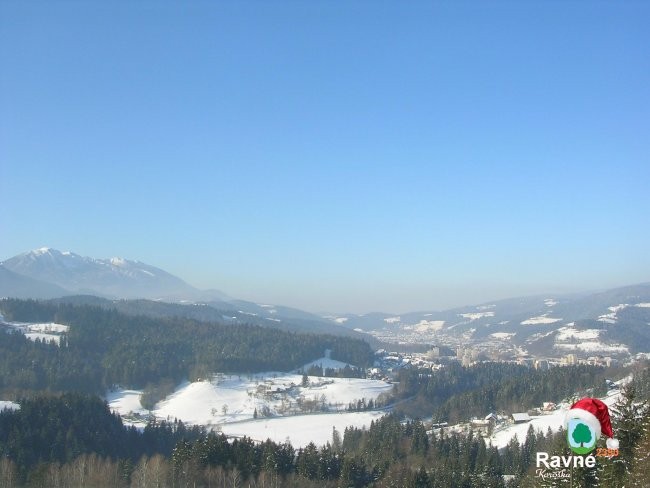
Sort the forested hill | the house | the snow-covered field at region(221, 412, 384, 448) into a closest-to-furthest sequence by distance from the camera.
→ the house
the snow-covered field at region(221, 412, 384, 448)
the forested hill

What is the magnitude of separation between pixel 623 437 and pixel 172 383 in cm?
14885

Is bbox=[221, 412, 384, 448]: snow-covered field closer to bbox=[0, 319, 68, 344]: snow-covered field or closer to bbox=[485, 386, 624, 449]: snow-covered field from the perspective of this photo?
bbox=[485, 386, 624, 449]: snow-covered field

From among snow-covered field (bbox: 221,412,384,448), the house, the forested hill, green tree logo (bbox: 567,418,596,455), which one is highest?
green tree logo (bbox: 567,418,596,455)

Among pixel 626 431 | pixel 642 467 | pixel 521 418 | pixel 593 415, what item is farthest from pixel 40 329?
pixel 593 415

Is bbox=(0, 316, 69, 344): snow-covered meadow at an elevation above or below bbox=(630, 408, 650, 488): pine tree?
below

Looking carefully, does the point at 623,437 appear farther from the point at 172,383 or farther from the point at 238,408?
the point at 172,383

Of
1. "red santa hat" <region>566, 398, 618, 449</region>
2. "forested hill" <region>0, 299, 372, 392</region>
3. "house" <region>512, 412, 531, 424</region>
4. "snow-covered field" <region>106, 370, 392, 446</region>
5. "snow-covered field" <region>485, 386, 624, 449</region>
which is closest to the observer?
"red santa hat" <region>566, 398, 618, 449</region>

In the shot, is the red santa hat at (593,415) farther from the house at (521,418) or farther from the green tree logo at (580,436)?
the house at (521,418)

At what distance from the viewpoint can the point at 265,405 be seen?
5576 inches

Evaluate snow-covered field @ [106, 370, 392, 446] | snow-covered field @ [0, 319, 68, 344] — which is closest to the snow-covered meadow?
snow-covered field @ [0, 319, 68, 344]

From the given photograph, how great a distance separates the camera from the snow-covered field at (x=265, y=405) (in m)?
119

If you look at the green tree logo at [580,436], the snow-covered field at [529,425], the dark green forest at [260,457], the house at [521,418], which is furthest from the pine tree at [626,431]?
the house at [521,418]

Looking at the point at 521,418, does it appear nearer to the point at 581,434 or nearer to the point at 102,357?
the point at 581,434

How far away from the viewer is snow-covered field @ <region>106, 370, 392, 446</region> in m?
119
